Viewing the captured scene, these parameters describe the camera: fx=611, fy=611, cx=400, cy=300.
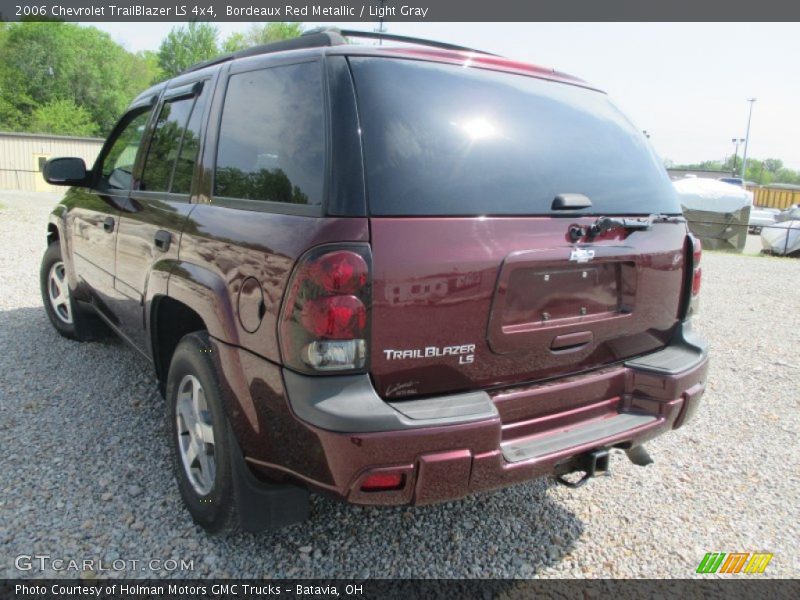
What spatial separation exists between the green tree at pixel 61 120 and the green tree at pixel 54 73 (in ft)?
4.44

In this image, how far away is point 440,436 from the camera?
1.94 metres

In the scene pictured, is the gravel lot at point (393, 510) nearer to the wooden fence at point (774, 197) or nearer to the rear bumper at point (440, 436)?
the rear bumper at point (440, 436)

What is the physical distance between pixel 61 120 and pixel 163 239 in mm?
61063

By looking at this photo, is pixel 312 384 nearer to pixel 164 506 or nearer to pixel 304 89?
pixel 304 89

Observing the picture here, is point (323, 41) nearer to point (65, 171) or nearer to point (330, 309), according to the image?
point (330, 309)

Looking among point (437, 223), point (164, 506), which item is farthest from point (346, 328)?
point (164, 506)

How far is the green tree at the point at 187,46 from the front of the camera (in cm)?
5903

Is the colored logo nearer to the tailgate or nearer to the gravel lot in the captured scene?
the gravel lot

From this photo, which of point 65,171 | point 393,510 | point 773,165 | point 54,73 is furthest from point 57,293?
point 773,165

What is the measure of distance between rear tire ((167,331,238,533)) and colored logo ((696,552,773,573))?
2017mm

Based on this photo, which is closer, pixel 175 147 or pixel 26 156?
pixel 175 147

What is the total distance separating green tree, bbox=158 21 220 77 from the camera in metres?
59.0

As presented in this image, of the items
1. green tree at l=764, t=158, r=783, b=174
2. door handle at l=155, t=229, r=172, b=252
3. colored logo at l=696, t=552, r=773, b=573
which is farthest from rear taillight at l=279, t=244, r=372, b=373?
green tree at l=764, t=158, r=783, b=174

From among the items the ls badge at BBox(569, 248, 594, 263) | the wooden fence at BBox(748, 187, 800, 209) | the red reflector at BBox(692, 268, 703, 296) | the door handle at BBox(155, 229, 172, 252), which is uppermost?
the ls badge at BBox(569, 248, 594, 263)
